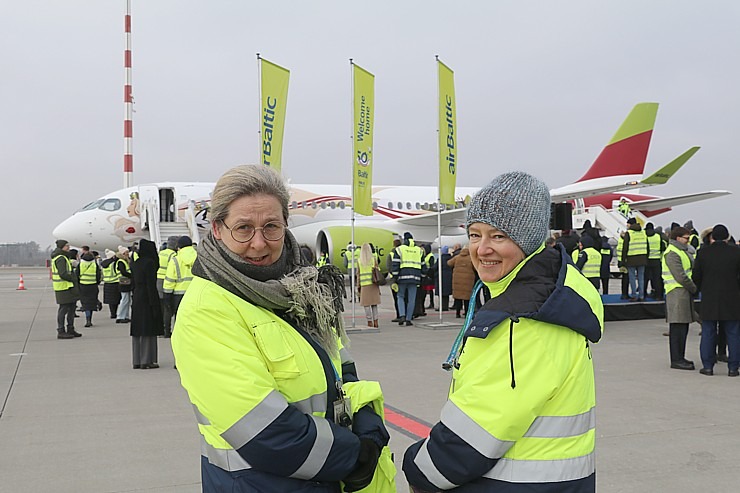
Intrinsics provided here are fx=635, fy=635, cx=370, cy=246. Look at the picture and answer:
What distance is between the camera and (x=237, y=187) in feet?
6.77

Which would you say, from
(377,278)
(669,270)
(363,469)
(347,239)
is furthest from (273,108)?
(363,469)

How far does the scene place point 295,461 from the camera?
1803mm

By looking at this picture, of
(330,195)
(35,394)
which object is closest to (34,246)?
(330,195)

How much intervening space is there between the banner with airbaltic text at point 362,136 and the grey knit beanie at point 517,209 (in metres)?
10.3

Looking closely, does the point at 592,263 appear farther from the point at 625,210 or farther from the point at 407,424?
the point at 625,210

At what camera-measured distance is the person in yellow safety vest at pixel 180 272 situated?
29.6 ft

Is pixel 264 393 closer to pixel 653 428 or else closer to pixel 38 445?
pixel 38 445

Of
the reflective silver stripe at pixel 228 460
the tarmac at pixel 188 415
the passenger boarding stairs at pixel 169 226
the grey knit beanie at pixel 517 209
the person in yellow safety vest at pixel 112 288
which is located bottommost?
the tarmac at pixel 188 415

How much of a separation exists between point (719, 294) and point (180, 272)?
712 centimetres

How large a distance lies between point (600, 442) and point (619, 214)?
24.3 m

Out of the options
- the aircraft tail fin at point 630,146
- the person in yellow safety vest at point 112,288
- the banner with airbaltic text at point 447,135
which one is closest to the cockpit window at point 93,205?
the person in yellow safety vest at point 112,288

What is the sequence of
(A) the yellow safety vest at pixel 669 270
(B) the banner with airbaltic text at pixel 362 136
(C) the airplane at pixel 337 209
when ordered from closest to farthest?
1. (A) the yellow safety vest at pixel 669 270
2. (B) the banner with airbaltic text at pixel 362 136
3. (C) the airplane at pixel 337 209

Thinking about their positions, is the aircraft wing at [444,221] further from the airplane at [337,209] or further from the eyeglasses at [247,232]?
the eyeglasses at [247,232]

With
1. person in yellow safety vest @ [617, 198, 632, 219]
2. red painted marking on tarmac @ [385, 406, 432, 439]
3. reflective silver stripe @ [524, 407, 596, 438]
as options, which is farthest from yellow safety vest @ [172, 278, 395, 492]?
person in yellow safety vest @ [617, 198, 632, 219]
